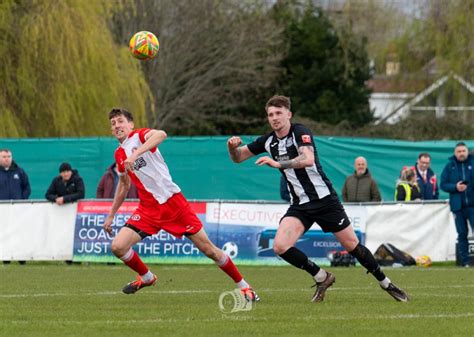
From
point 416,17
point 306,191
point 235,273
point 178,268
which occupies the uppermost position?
point 416,17

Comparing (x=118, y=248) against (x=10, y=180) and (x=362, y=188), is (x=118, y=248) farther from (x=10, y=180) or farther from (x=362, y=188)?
(x=10, y=180)

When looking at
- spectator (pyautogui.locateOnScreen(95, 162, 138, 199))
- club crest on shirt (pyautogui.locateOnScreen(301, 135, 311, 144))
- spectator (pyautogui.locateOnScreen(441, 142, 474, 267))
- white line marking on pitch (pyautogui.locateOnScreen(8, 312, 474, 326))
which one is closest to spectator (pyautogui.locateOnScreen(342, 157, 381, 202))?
spectator (pyautogui.locateOnScreen(441, 142, 474, 267))

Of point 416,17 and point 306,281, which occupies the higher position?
point 416,17

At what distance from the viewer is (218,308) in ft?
36.1

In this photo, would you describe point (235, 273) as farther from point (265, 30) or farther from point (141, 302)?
point (265, 30)

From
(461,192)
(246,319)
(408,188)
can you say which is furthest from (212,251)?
(408,188)

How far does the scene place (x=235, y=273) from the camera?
1196cm

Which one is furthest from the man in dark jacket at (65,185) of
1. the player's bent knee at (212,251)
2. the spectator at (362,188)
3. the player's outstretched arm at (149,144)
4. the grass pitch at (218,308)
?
the player's outstretched arm at (149,144)

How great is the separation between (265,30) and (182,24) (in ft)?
11.7

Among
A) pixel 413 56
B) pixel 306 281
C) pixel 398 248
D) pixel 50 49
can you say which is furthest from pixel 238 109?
pixel 306 281

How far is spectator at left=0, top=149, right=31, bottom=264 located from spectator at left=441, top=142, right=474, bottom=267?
25.9ft

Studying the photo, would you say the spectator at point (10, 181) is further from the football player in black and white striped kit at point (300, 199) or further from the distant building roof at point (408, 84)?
the distant building roof at point (408, 84)

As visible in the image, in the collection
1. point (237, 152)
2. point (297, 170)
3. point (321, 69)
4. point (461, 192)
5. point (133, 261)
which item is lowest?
point (133, 261)

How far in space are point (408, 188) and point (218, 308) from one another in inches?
426
